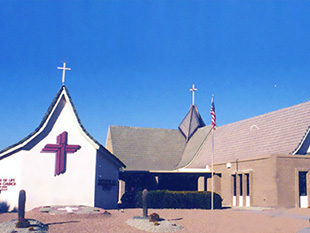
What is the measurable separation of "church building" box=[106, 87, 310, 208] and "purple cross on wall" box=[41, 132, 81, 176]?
1082cm

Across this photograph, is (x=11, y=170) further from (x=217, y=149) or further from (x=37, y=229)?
(x=217, y=149)

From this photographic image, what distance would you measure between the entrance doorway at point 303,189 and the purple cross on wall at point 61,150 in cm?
1537

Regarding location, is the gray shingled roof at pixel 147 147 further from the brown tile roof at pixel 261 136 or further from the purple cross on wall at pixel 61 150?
the purple cross on wall at pixel 61 150

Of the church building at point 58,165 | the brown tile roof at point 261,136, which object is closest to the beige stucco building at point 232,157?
the brown tile roof at point 261,136

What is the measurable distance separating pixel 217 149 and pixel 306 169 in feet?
33.9

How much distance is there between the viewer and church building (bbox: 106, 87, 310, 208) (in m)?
29.7

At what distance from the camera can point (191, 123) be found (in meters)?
46.6

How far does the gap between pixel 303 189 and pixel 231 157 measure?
24.4 ft

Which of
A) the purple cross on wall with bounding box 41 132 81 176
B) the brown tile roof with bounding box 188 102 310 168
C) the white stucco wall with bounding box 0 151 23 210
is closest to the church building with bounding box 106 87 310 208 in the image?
the brown tile roof with bounding box 188 102 310 168

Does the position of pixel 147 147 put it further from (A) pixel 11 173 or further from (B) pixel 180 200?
(A) pixel 11 173

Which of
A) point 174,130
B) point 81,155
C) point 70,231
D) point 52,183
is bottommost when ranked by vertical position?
point 70,231

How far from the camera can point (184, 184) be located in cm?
3969

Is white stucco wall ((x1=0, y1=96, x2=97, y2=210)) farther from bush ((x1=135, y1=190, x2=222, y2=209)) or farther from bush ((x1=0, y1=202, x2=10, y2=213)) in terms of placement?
bush ((x1=135, y1=190, x2=222, y2=209))

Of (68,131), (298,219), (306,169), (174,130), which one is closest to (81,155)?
(68,131)
